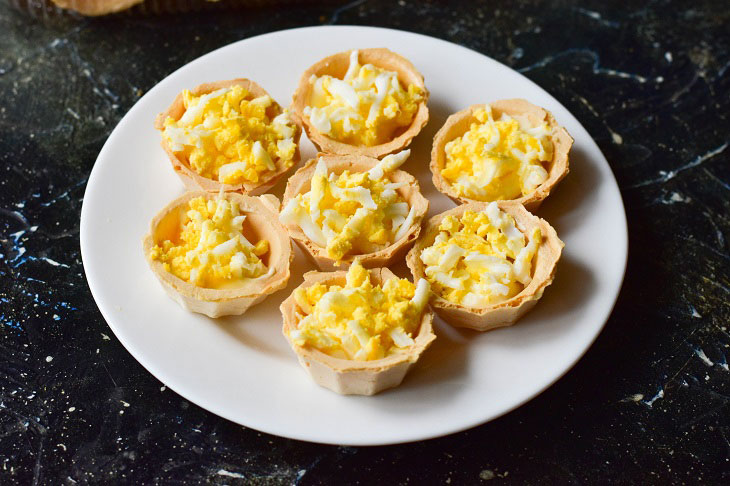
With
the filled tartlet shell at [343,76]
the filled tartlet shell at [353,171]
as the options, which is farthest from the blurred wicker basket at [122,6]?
the filled tartlet shell at [353,171]

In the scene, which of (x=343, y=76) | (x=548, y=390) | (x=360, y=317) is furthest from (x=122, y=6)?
(x=548, y=390)

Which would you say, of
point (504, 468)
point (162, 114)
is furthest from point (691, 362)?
point (162, 114)

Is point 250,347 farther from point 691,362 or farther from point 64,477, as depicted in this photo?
point 691,362

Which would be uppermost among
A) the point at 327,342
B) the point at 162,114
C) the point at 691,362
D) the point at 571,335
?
the point at 162,114

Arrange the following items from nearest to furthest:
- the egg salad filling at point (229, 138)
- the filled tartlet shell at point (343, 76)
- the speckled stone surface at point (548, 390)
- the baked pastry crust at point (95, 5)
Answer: the speckled stone surface at point (548, 390) → the egg salad filling at point (229, 138) → the filled tartlet shell at point (343, 76) → the baked pastry crust at point (95, 5)

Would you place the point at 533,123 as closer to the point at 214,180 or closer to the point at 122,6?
the point at 214,180

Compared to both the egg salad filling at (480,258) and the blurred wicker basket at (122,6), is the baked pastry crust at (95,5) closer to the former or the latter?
the blurred wicker basket at (122,6)

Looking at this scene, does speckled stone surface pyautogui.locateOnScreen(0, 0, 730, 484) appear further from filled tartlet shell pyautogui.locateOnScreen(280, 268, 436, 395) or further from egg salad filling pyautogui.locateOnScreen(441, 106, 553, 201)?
egg salad filling pyautogui.locateOnScreen(441, 106, 553, 201)
